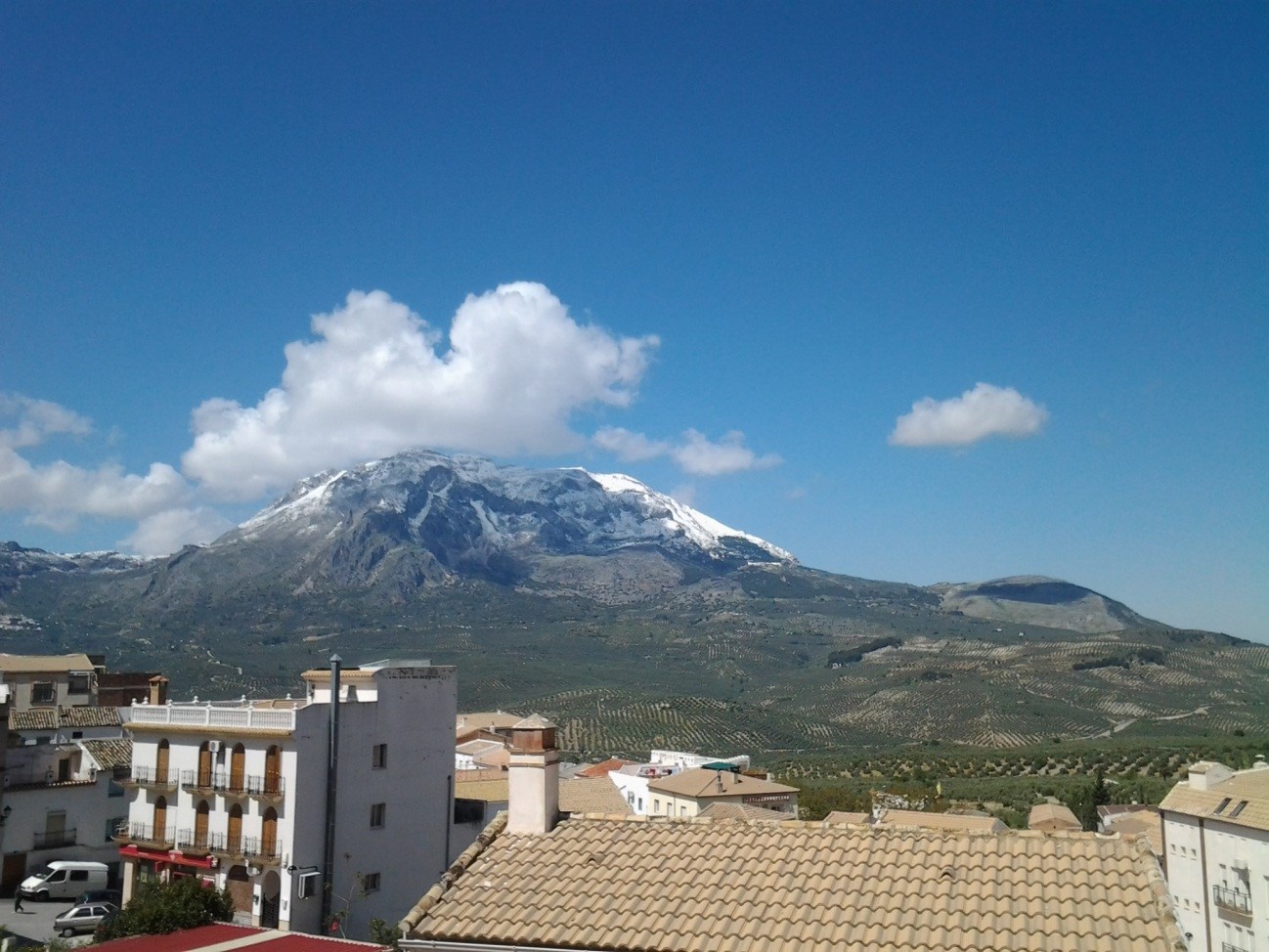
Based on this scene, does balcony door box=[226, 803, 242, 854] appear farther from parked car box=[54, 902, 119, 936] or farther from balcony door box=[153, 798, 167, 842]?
parked car box=[54, 902, 119, 936]

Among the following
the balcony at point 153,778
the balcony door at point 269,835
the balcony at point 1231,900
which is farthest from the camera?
the balcony at point 153,778

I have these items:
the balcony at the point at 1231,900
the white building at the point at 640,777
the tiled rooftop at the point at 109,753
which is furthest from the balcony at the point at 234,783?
the white building at the point at 640,777

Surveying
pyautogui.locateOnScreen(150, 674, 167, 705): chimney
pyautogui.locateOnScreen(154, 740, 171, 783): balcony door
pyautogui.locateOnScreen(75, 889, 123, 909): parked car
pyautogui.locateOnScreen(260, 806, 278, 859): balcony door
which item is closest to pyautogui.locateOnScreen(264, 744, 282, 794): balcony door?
pyautogui.locateOnScreen(260, 806, 278, 859): balcony door

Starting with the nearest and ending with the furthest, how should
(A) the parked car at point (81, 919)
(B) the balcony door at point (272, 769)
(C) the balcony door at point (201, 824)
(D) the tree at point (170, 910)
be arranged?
(D) the tree at point (170, 910)
(A) the parked car at point (81, 919)
(B) the balcony door at point (272, 769)
(C) the balcony door at point (201, 824)

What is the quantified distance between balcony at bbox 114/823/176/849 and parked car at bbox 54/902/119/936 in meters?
3.26

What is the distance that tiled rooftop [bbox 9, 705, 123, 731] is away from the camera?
48656mm

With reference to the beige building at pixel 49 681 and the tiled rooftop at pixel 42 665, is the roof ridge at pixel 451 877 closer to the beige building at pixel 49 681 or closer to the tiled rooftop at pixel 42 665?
the beige building at pixel 49 681

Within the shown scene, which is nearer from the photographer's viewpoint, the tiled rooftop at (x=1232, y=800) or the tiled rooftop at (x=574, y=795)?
the tiled rooftop at (x=1232, y=800)

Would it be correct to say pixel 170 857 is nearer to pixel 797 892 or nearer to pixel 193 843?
pixel 193 843

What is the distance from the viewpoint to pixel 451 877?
38.8 feet

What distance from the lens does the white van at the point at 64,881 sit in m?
37.8

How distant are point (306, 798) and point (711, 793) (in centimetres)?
2834

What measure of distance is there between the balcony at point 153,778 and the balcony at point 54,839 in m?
7.16

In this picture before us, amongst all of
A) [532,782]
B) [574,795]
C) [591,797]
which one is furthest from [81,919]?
[532,782]
